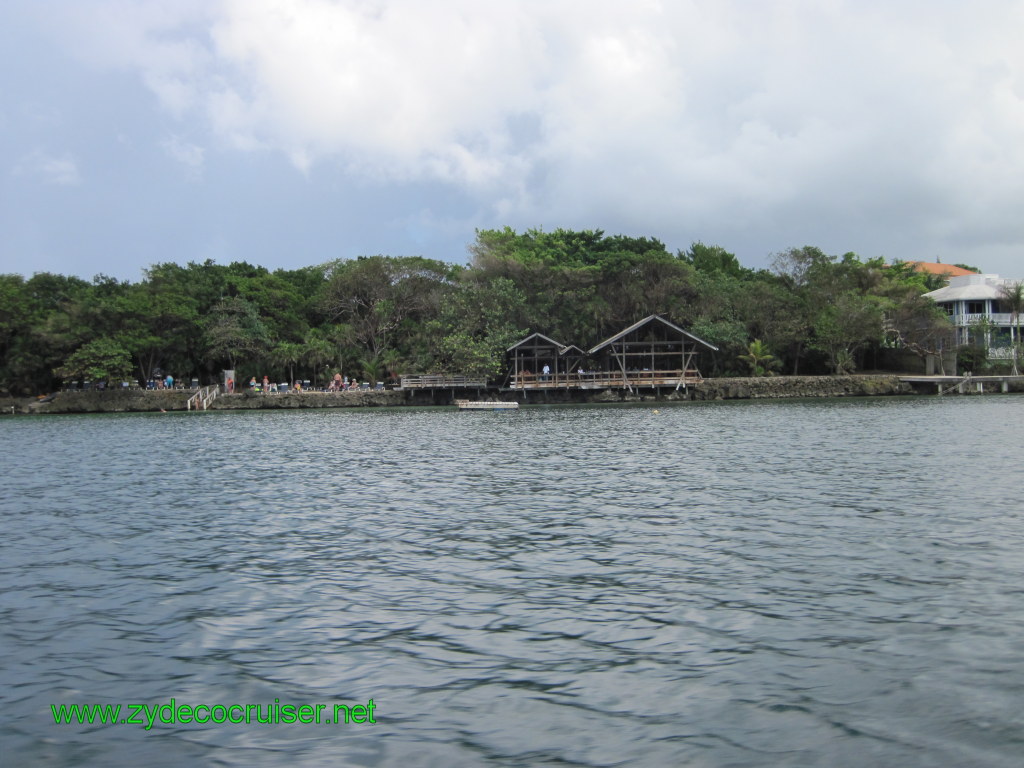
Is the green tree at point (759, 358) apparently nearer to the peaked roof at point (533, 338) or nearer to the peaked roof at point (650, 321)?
the peaked roof at point (650, 321)

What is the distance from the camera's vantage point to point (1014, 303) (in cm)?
5197

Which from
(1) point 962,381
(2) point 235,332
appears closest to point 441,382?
(2) point 235,332

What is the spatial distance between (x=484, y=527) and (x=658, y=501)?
3.42 meters

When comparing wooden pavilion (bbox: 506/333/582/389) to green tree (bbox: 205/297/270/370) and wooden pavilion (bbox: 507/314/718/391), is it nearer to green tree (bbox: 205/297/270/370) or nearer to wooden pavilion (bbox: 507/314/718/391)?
wooden pavilion (bbox: 507/314/718/391)

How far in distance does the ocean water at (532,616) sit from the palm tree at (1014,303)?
41.3 m

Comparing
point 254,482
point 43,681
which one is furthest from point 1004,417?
point 43,681

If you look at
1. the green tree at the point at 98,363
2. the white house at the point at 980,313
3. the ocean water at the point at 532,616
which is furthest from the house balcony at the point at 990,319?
the green tree at the point at 98,363

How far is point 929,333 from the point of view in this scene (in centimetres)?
5050

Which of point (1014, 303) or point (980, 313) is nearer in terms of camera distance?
point (1014, 303)

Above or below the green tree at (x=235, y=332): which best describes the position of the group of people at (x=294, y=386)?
below

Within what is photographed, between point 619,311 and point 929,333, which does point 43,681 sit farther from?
point 929,333

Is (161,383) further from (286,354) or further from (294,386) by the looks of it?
(294,386)

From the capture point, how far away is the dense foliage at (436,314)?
165 ft

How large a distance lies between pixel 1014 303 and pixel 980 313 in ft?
11.2
